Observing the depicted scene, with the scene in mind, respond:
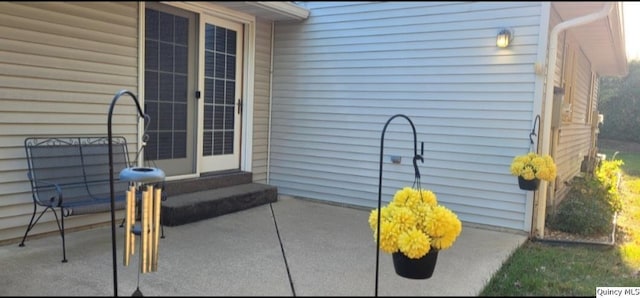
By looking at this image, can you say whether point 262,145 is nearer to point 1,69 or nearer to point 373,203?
Answer: point 373,203

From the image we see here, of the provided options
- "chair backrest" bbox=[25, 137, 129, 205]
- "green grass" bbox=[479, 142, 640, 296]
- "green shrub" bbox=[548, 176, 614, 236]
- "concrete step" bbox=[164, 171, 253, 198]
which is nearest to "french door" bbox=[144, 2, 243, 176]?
"concrete step" bbox=[164, 171, 253, 198]

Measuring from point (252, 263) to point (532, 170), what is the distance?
89.5 inches

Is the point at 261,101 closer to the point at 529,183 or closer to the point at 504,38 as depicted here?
the point at 504,38

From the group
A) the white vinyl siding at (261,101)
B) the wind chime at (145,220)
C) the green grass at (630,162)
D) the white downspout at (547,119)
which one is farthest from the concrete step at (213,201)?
the green grass at (630,162)

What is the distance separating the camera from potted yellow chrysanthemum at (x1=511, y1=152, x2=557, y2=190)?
3.80m

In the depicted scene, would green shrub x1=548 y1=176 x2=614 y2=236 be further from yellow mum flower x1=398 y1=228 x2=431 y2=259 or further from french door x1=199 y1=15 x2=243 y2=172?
french door x1=199 y1=15 x2=243 y2=172

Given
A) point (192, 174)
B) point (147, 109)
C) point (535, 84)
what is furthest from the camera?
point (192, 174)

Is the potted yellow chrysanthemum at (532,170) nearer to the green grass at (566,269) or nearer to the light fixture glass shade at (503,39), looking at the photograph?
the green grass at (566,269)

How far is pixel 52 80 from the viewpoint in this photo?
144 inches

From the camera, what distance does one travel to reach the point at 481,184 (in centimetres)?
443

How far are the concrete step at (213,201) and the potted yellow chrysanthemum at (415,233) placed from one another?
7.35ft

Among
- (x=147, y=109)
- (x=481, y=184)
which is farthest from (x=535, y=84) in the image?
(x=147, y=109)

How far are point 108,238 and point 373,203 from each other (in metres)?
2.52

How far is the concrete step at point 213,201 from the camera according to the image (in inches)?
161
